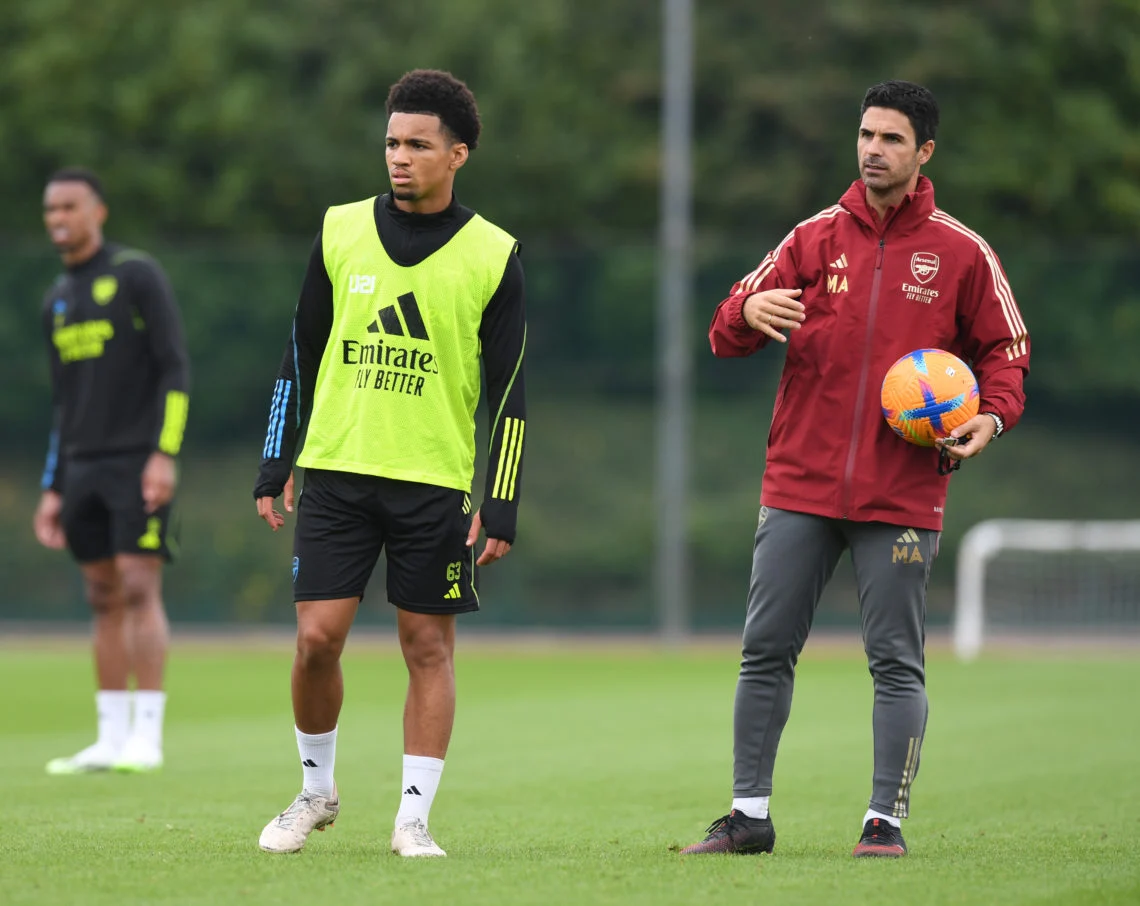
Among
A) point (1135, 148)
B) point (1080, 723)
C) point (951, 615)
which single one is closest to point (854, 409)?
point (1080, 723)

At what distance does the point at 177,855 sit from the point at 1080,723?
6875mm

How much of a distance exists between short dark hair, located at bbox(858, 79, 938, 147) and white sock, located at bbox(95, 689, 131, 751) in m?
4.74

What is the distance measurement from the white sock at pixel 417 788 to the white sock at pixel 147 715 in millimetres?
3249

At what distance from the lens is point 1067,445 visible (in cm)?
1945

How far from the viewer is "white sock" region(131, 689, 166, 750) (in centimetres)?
854

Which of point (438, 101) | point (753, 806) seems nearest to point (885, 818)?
point (753, 806)

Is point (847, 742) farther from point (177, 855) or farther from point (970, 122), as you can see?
point (970, 122)

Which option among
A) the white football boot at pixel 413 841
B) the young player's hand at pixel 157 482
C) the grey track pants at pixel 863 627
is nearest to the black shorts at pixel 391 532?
the white football boot at pixel 413 841

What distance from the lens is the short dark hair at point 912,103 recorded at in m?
5.78

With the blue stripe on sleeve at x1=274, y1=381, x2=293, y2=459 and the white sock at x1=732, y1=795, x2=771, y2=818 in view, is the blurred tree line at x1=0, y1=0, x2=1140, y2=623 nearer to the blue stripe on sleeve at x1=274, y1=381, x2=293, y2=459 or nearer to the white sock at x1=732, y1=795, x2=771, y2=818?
the blue stripe on sleeve at x1=274, y1=381, x2=293, y2=459

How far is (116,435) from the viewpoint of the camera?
28.9 feet

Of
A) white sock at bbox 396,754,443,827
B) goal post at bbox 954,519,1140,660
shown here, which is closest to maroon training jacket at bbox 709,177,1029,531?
white sock at bbox 396,754,443,827

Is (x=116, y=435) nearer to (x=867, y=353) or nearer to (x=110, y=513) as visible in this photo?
(x=110, y=513)

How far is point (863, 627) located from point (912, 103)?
165 cm
